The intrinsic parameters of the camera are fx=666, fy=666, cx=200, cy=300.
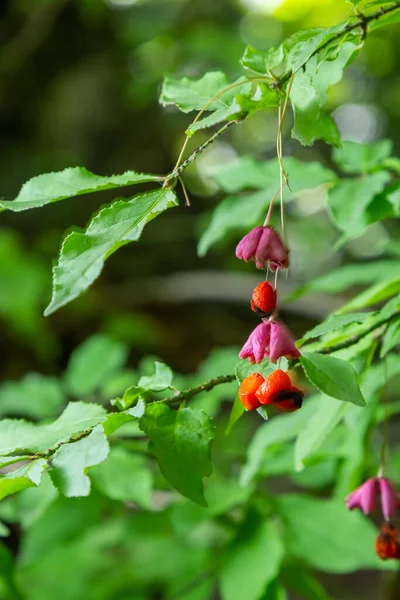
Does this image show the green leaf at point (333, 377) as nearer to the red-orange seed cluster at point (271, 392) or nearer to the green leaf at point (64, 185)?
the red-orange seed cluster at point (271, 392)

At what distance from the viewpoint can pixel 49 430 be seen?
0.63 m

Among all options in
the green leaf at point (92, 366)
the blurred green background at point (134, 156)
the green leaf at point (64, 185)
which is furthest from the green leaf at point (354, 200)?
the blurred green background at point (134, 156)

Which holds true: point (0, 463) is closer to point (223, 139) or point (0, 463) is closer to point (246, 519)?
point (246, 519)

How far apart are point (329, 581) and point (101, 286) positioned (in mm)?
1572

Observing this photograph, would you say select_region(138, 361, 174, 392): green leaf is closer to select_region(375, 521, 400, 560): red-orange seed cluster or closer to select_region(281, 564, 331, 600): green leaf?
select_region(375, 521, 400, 560): red-orange seed cluster

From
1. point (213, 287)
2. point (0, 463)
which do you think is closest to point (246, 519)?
point (0, 463)

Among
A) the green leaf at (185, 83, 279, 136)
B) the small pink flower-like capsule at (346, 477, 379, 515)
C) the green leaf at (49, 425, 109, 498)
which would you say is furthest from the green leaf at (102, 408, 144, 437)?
the small pink flower-like capsule at (346, 477, 379, 515)

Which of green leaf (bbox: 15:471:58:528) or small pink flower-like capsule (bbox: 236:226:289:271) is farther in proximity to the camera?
green leaf (bbox: 15:471:58:528)

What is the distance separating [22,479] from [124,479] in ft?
1.87

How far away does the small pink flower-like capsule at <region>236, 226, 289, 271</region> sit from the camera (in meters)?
0.60

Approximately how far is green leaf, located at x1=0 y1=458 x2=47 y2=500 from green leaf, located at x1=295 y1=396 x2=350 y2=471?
33 cm

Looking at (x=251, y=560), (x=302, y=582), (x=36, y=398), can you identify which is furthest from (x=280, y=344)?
(x=36, y=398)

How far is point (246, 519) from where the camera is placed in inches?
43.3

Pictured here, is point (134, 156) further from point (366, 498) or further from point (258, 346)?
point (258, 346)
